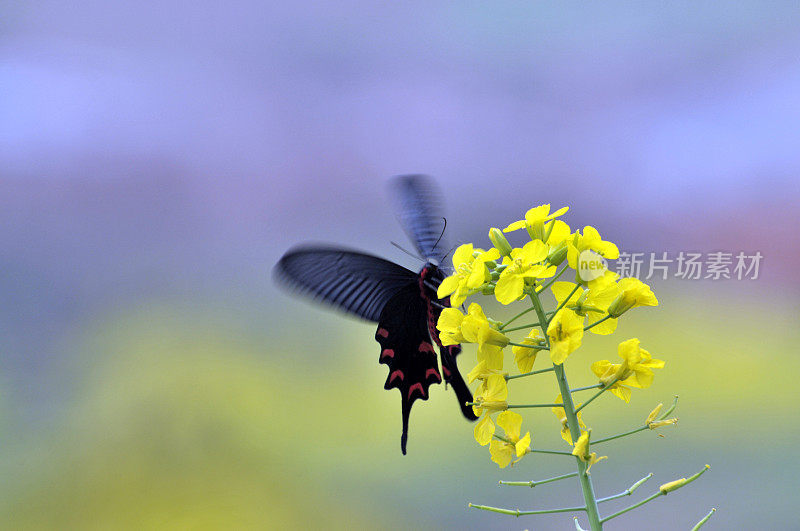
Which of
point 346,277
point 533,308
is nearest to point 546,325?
point 533,308

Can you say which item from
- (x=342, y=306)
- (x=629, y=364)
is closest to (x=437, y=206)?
(x=342, y=306)

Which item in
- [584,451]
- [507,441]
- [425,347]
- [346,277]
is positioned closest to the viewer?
[584,451]

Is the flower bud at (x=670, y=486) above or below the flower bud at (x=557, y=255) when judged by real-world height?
below

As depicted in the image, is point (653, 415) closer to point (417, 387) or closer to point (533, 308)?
point (533, 308)

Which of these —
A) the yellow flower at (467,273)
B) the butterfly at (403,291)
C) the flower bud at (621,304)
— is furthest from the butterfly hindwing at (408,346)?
the flower bud at (621,304)

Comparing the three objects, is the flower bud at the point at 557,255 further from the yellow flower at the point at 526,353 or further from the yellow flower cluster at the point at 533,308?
the yellow flower at the point at 526,353

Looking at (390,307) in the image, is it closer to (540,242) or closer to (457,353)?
(457,353)

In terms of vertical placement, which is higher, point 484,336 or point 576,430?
point 484,336
